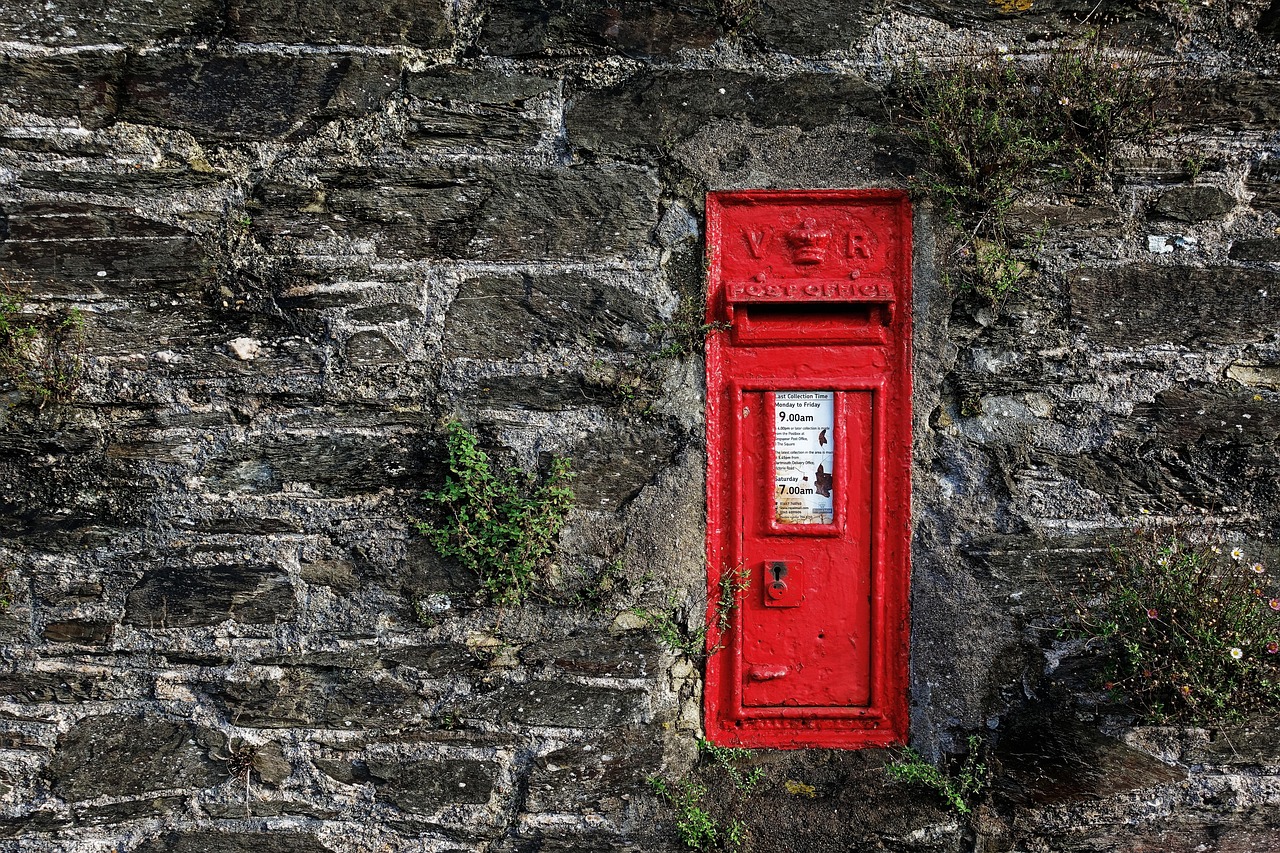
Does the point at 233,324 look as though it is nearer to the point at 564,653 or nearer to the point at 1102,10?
the point at 564,653

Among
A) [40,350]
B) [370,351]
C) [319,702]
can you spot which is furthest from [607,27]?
[319,702]

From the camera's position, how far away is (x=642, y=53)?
7.30 feet

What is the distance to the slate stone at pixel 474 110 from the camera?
7.25 feet

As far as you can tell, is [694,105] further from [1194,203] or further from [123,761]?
[123,761]

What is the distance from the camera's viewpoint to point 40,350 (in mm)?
2186

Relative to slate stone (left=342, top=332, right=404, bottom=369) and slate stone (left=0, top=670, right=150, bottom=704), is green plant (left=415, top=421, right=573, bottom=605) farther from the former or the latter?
slate stone (left=0, top=670, right=150, bottom=704)

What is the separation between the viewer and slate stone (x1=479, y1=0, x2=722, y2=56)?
222 centimetres

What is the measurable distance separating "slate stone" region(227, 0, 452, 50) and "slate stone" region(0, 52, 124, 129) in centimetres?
36

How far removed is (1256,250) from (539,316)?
2010 mm

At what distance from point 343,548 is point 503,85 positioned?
53.5 inches

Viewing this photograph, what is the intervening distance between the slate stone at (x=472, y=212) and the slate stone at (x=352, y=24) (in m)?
0.37

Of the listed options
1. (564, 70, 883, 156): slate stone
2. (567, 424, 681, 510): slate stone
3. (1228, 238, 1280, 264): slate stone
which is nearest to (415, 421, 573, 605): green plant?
(567, 424, 681, 510): slate stone

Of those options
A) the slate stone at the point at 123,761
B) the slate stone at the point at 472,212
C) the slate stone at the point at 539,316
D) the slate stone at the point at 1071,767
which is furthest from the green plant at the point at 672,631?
the slate stone at the point at 123,761

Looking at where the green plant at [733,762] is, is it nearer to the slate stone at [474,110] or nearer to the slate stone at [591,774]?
the slate stone at [591,774]
